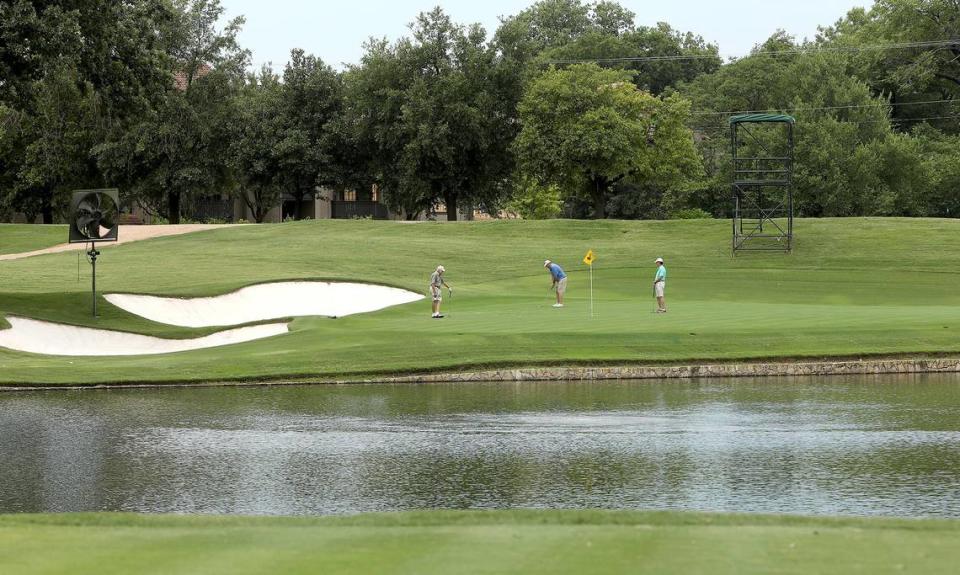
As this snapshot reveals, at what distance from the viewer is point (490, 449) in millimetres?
16969

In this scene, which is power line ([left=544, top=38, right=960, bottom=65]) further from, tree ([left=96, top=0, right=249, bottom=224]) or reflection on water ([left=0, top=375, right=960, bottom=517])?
reflection on water ([left=0, top=375, right=960, bottom=517])

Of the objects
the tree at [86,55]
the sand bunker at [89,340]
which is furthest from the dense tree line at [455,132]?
the sand bunker at [89,340]

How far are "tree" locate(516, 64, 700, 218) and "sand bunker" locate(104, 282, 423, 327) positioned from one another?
34.6 metres

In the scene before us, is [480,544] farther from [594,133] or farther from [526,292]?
[594,133]

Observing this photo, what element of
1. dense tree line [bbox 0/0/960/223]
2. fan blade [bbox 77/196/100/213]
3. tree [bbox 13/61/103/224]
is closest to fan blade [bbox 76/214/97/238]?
fan blade [bbox 77/196/100/213]

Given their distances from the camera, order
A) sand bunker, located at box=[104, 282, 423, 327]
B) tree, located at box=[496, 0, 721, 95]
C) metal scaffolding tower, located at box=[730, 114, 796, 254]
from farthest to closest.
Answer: tree, located at box=[496, 0, 721, 95], metal scaffolding tower, located at box=[730, 114, 796, 254], sand bunker, located at box=[104, 282, 423, 327]

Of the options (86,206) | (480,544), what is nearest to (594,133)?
(86,206)

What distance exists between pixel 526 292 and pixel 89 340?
690 inches

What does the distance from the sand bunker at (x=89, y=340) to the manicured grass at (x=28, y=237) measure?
94.3 ft

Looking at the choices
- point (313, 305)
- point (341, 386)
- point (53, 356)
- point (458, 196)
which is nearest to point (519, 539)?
point (341, 386)

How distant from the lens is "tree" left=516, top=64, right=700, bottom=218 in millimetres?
75312

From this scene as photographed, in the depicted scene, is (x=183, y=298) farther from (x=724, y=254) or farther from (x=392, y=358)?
(x=724, y=254)

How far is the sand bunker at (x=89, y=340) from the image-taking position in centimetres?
3262

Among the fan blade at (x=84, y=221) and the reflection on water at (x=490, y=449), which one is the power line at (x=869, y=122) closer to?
the fan blade at (x=84, y=221)
